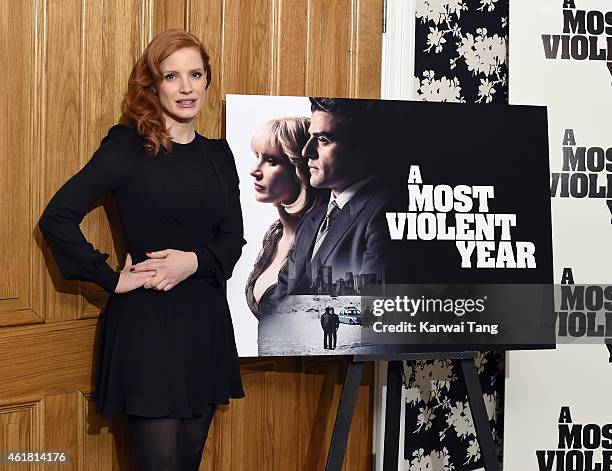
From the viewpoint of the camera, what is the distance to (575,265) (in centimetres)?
339

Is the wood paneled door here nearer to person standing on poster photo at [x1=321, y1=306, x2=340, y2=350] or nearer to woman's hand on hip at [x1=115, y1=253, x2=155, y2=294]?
woman's hand on hip at [x1=115, y1=253, x2=155, y2=294]

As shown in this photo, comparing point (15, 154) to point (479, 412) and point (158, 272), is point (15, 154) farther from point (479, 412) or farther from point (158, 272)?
point (479, 412)

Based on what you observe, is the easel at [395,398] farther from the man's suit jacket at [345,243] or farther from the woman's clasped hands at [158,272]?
the woman's clasped hands at [158,272]

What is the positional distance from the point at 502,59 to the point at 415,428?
1.44m

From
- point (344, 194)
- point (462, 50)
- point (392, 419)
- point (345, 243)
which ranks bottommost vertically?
point (392, 419)

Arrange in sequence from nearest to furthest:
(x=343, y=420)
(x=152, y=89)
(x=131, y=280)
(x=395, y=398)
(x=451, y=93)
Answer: (x=131, y=280) < (x=152, y=89) < (x=343, y=420) < (x=395, y=398) < (x=451, y=93)

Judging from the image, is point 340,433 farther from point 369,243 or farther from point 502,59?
point 502,59

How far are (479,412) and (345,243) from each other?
694 millimetres

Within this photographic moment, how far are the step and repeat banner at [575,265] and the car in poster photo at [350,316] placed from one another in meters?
0.88

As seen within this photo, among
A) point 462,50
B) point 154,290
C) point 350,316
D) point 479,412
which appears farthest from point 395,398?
point 462,50

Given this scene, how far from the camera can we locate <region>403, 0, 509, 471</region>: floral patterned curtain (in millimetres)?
3336

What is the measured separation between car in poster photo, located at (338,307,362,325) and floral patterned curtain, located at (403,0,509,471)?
631mm

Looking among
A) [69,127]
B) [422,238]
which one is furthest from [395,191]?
[69,127]

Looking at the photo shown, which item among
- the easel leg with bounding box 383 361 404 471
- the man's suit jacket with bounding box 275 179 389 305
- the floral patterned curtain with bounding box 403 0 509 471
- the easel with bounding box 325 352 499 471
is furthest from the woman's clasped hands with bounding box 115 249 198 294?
the floral patterned curtain with bounding box 403 0 509 471
